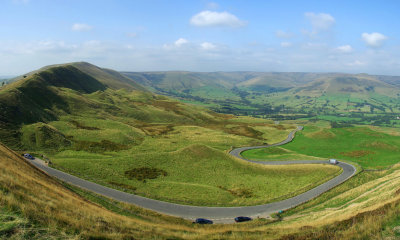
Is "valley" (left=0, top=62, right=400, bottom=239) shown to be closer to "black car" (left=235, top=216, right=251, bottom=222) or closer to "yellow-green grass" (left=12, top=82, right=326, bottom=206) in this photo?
"yellow-green grass" (left=12, top=82, right=326, bottom=206)

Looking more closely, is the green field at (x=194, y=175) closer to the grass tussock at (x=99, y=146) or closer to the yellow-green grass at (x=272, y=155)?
the grass tussock at (x=99, y=146)

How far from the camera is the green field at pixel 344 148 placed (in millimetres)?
87000

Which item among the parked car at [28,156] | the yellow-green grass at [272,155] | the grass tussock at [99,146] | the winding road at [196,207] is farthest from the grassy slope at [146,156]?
the yellow-green grass at [272,155]

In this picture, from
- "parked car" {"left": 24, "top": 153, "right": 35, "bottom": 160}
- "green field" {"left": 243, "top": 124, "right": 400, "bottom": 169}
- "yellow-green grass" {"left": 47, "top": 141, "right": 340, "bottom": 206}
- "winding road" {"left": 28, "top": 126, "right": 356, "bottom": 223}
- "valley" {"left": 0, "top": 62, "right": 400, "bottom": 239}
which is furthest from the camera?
"green field" {"left": 243, "top": 124, "right": 400, "bottom": 169}

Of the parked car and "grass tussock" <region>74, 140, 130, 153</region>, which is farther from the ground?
the parked car

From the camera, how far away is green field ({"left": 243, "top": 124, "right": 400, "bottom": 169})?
285 ft

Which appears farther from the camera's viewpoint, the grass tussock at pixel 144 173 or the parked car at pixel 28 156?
the parked car at pixel 28 156

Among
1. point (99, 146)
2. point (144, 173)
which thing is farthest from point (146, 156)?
point (99, 146)

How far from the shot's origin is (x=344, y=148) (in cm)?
10788

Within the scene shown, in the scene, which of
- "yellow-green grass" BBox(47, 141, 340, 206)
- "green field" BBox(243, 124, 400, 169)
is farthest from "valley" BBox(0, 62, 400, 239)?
"green field" BBox(243, 124, 400, 169)

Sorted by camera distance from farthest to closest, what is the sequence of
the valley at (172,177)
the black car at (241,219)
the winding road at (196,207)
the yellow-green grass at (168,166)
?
the yellow-green grass at (168,166) → the winding road at (196,207) → the black car at (241,219) → the valley at (172,177)

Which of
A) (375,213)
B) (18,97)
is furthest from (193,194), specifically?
(18,97)

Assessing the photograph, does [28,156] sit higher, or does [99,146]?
[28,156]

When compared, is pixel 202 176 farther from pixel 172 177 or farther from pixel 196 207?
pixel 196 207
